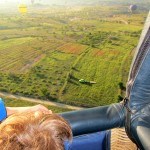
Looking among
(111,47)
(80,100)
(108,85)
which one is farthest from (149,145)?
(111,47)

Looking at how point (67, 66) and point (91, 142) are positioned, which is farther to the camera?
point (67, 66)

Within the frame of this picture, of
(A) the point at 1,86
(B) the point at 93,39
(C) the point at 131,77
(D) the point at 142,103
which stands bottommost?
(B) the point at 93,39

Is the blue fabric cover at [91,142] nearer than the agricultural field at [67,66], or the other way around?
the blue fabric cover at [91,142]

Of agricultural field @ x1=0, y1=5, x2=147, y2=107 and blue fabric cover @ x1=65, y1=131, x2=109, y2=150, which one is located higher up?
blue fabric cover @ x1=65, y1=131, x2=109, y2=150

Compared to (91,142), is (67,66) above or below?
below

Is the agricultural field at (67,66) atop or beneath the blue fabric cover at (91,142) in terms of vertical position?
beneath

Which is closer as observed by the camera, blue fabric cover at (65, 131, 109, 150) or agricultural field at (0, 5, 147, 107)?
blue fabric cover at (65, 131, 109, 150)

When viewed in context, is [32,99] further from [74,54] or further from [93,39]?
[93,39]

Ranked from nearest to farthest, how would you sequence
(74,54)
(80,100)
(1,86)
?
(80,100), (1,86), (74,54)
